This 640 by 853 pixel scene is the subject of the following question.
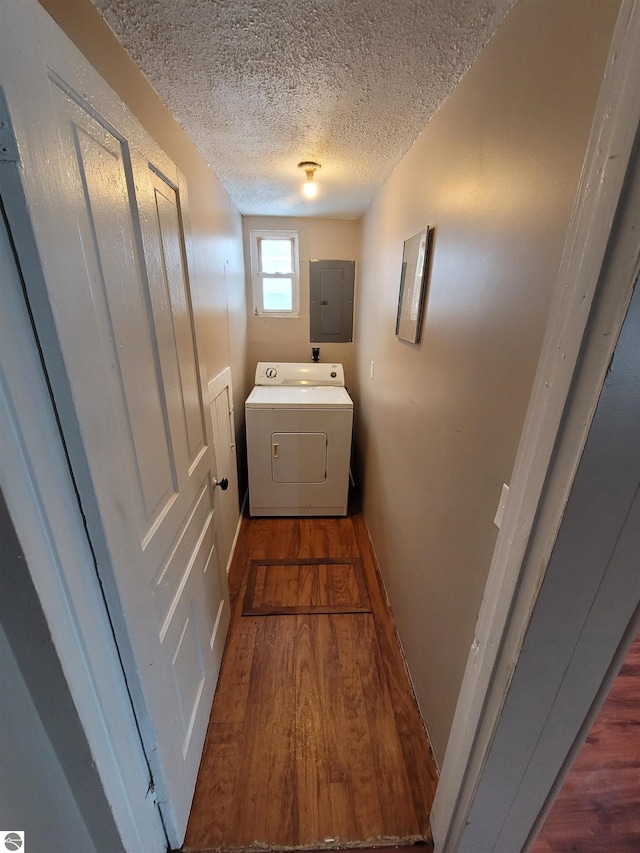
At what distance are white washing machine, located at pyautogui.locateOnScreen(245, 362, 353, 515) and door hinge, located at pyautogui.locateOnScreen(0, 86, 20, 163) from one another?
1.91m

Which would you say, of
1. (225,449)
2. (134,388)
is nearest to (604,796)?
(134,388)

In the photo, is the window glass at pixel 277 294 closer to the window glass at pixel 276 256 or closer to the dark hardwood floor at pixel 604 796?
the window glass at pixel 276 256

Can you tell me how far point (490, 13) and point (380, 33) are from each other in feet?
0.84

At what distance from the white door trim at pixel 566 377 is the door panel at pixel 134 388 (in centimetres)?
77

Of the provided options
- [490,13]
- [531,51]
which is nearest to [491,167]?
[531,51]

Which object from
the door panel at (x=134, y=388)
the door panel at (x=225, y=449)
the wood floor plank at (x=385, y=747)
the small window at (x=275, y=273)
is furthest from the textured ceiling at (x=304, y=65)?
the wood floor plank at (x=385, y=747)

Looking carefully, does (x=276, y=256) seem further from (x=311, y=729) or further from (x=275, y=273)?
(x=311, y=729)

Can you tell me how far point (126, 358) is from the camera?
709mm

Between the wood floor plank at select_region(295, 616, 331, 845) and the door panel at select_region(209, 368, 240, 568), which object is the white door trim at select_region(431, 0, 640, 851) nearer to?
the wood floor plank at select_region(295, 616, 331, 845)

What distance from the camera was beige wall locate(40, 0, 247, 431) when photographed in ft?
2.53

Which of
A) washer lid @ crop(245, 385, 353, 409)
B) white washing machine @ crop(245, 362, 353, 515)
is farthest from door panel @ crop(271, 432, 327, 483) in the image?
washer lid @ crop(245, 385, 353, 409)

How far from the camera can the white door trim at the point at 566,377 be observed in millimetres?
423

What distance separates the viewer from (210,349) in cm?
169

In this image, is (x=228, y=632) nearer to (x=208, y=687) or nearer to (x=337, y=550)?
(x=208, y=687)
